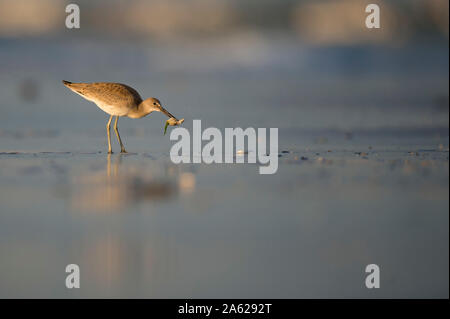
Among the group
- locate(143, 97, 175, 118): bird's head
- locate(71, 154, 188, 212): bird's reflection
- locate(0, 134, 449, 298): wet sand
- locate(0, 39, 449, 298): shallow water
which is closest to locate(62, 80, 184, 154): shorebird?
locate(143, 97, 175, 118): bird's head

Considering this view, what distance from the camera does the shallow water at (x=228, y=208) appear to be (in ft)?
12.7

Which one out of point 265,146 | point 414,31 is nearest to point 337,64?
point 414,31

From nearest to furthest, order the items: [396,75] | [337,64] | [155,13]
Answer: [396,75]
[337,64]
[155,13]

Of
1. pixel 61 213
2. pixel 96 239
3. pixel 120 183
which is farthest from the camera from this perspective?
pixel 120 183

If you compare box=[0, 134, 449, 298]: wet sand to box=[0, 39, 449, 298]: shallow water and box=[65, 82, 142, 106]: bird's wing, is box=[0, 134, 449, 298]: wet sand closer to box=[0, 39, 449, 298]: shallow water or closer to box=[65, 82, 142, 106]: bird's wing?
box=[0, 39, 449, 298]: shallow water

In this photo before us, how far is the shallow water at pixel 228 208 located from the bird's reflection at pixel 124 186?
2 centimetres

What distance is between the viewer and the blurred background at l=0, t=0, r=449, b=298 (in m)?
3.96

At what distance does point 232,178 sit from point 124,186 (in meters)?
0.97

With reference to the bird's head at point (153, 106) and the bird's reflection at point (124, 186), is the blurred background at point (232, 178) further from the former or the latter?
the bird's head at point (153, 106)

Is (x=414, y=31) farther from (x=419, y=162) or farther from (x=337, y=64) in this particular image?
(x=419, y=162)

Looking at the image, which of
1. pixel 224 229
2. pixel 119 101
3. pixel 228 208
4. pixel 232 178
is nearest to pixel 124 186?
pixel 232 178

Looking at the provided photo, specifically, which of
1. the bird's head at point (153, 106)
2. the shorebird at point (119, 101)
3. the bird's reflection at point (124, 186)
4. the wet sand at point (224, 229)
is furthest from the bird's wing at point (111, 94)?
the wet sand at point (224, 229)
